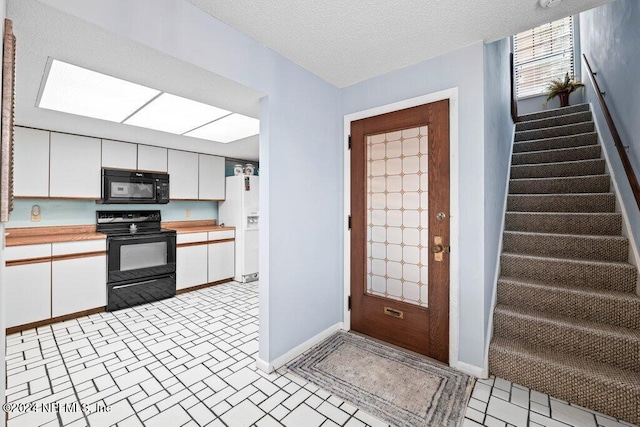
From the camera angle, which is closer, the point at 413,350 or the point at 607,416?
the point at 607,416

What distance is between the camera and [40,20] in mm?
1339

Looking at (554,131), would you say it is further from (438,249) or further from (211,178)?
(211,178)

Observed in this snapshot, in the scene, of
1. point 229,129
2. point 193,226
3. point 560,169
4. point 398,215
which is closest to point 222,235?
point 193,226

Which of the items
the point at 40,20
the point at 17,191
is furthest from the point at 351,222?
the point at 17,191

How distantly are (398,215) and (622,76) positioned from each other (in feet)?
7.36

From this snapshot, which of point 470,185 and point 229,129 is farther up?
point 229,129

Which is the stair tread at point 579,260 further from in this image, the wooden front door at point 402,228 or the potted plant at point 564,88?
the potted plant at point 564,88

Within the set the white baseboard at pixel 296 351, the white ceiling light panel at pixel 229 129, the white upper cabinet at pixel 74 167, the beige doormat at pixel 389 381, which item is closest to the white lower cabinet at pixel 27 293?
the white upper cabinet at pixel 74 167

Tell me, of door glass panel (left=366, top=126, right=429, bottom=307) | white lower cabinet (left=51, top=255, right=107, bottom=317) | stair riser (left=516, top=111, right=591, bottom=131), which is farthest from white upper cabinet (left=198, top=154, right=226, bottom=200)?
stair riser (left=516, top=111, right=591, bottom=131)

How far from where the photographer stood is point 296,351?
2369mm

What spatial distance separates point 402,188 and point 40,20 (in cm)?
244

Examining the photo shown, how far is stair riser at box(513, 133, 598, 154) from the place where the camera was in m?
3.30

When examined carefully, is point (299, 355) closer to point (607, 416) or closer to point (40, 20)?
point (607, 416)

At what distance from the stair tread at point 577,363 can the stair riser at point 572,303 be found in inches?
12.3
